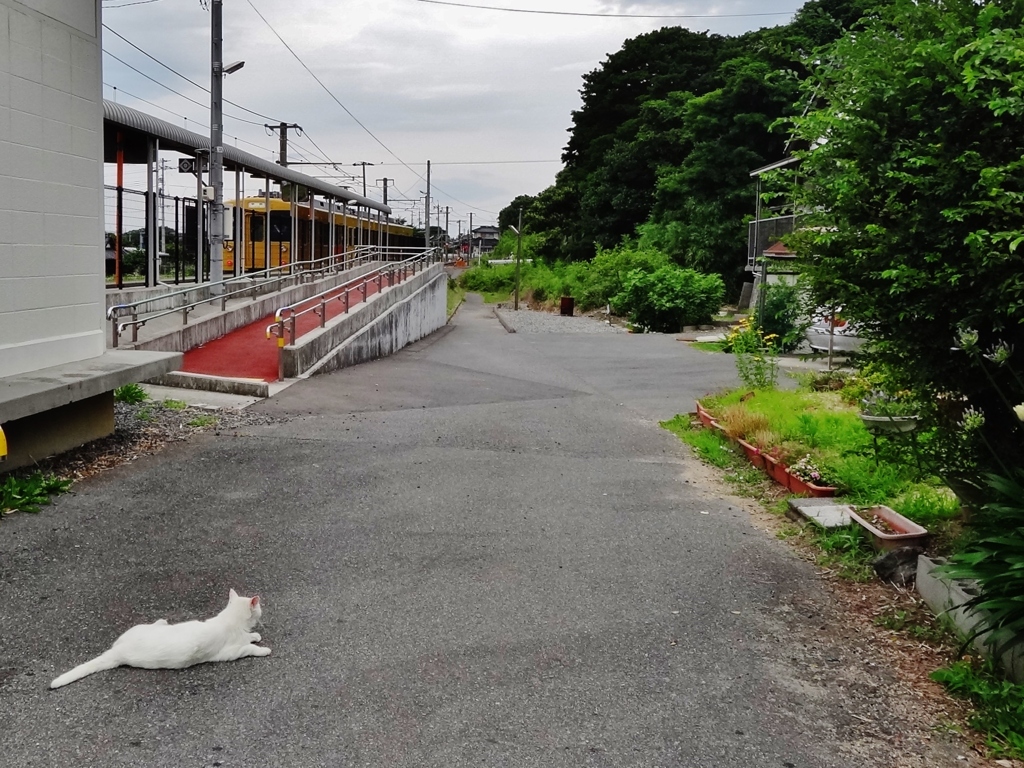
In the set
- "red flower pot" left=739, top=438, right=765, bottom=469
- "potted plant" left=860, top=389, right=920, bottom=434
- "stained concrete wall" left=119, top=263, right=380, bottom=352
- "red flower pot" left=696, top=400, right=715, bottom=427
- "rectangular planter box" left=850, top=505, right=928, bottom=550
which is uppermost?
"potted plant" left=860, top=389, right=920, bottom=434

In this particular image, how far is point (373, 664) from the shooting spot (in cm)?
426

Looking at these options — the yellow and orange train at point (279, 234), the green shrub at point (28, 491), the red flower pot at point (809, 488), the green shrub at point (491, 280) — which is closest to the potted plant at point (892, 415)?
the red flower pot at point (809, 488)

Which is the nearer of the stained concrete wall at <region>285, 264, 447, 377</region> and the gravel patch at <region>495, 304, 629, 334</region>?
the stained concrete wall at <region>285, 264, 447, 377</region>

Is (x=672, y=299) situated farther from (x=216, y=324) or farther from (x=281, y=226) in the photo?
(x=216, y=324)

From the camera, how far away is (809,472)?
7.95 metres

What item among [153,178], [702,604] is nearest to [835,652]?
[702,604]

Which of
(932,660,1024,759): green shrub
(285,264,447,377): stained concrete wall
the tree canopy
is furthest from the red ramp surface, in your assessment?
the tree canopy

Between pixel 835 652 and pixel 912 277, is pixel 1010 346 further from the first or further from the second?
pixel 835 652

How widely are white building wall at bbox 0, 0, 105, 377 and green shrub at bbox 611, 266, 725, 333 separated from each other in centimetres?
2646

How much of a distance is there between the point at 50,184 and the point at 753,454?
6889 millimetres

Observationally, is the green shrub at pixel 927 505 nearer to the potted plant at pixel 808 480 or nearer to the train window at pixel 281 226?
the potted plant at pixel 808 480

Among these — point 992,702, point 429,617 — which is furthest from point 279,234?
point 992,702

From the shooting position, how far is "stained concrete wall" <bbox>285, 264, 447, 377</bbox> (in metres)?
15.3

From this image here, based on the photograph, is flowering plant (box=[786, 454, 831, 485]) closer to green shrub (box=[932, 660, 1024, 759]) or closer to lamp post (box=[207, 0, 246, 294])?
green shrub (box=[932, 660, 1024, 759])
